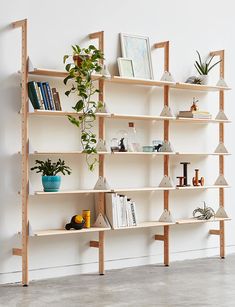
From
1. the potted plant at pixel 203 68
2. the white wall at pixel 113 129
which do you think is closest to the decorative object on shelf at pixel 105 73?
the white wall at pixel 113 129

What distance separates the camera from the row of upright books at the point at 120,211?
19.6ft

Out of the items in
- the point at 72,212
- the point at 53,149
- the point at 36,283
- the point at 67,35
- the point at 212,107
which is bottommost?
the point at 36,283

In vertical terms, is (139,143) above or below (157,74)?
below

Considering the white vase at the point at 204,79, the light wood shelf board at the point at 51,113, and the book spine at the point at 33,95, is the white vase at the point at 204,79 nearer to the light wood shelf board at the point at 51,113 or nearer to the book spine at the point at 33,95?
the light wood shelf board at the point at 51,113

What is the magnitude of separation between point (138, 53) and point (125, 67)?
270 mm

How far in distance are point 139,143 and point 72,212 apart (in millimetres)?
968

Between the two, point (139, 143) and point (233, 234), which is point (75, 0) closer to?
point (139, 143)

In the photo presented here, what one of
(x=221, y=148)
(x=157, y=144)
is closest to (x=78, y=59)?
(x=157, y=144)

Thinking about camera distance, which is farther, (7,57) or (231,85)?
(231,85)

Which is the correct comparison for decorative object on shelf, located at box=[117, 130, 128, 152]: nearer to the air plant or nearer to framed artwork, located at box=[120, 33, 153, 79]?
framed artwork, located at box=[120, 33, 153, 79]

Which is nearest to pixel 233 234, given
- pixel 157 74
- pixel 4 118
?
pixel 157 74

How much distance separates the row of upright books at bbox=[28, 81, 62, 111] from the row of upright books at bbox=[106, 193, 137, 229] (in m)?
0.95

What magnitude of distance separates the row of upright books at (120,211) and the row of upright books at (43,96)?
95cm

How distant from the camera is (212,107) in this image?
717 centimetres
